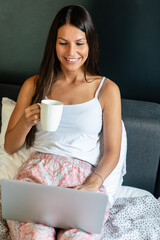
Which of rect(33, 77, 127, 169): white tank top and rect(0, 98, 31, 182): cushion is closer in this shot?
rect(33, 77, 127, 169): white tank top

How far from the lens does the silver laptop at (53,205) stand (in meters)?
1.06

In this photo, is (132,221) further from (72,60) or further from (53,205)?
(72,60)

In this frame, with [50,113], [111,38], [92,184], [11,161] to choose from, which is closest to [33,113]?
[50,113]

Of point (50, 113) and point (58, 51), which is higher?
point (58, 51)

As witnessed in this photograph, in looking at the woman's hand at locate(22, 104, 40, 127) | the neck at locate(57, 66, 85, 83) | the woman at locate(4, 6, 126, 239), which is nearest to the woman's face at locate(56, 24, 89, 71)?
the woman at locate(4, 6, 126, 239)

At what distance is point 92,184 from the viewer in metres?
1.33

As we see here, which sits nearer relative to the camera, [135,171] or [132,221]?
[132,221]

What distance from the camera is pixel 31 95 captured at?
1.60 metres

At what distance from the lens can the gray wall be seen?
202 cm

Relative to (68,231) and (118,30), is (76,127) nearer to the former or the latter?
(68,231)

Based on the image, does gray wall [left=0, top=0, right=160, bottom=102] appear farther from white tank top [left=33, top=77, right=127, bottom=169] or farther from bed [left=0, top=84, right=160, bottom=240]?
white tank top [left=33, top=77, right=127, bottom=169]

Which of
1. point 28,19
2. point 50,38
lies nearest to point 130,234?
point 50,38

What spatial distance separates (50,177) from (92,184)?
0.61 feet

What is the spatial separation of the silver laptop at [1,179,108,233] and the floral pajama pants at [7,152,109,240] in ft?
0.10
